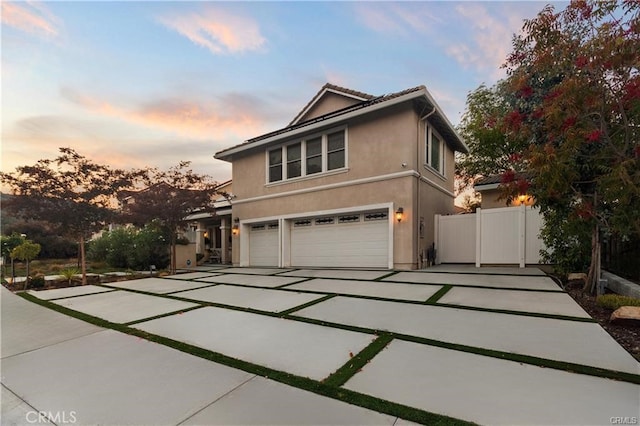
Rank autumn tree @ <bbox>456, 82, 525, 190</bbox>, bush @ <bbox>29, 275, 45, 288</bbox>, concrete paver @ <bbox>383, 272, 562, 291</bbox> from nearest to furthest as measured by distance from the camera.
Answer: concrete paver @ <bbox>383, 272, 562, 291</bbox>
bush @ <bbox>29, 275, 45, 288</bbox>
autumn tree @ <bbox>456, 82, 525, 190</bbox>

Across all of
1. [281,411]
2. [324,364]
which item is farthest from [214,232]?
[281,411]

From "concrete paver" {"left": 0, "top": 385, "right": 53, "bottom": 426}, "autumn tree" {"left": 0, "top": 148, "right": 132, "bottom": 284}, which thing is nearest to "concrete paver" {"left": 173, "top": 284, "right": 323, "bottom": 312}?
"concrete paver" {"left": 0, "top": 385, "right": 53, "bottom": 426}

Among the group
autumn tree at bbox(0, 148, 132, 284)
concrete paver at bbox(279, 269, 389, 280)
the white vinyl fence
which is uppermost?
autumn tree at bbox(0, 148, 132, 284)

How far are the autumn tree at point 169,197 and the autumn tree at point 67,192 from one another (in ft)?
3.36

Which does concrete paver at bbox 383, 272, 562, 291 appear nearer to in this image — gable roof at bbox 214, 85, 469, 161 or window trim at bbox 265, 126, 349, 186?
window trim at bbox 265, 126, 349, 186

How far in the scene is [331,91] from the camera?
12.8m

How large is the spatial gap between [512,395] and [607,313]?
12.2ft

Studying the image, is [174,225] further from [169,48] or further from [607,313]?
[607,313]

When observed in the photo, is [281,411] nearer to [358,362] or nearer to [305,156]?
[358,362]

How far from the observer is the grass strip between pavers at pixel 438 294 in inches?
207

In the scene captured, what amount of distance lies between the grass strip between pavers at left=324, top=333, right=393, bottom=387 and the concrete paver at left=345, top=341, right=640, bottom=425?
7 centimetres

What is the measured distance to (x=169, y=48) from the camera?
9117 mm

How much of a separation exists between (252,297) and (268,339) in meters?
2.70

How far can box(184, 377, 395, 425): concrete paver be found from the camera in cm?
194
